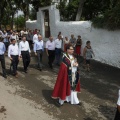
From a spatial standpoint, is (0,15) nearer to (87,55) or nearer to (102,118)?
(87,55)

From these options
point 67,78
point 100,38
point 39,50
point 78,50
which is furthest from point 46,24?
point 67,78

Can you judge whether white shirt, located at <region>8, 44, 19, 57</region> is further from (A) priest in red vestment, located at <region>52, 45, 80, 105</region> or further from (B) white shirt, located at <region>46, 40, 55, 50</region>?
(A) priest in red vestment, located at <region>52, 45, 80, 105</region>

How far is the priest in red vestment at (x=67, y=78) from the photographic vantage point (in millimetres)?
7383

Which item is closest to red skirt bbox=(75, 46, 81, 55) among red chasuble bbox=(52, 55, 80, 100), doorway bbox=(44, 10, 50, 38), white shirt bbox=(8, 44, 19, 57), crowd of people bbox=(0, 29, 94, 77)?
crowd of people bbox=(0, 29, 94, 77)

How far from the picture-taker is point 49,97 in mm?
8344

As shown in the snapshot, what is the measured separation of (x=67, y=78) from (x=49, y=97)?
1.25 meters

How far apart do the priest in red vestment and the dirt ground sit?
15.6 inches

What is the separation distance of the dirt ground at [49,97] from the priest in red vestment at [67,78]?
0.40 meters

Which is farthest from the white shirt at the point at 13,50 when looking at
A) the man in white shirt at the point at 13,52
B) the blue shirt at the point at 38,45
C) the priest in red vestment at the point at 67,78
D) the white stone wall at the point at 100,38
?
the white stone wall at the point at 100,38

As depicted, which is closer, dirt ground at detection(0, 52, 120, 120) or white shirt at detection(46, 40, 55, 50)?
dirt ground at detection(0, 52, 120, 120)

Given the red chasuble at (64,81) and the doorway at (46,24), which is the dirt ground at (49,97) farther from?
the doorway at (46,24)

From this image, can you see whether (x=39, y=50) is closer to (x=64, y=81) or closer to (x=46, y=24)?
(x=64, y=81)

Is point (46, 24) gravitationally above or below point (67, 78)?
above

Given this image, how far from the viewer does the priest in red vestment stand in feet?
24.2
